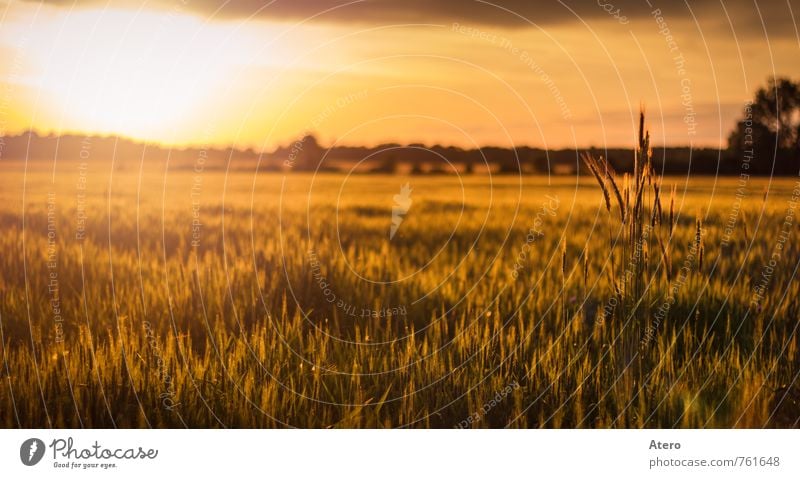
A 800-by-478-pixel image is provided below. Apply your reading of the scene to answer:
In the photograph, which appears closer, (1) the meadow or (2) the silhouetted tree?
(1) the meadow

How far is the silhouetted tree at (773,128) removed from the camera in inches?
196

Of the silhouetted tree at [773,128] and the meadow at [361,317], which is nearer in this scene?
the meadow at [361,317]

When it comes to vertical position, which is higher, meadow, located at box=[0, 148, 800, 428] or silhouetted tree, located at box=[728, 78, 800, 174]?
silhouetted tree, located at box=[728, 78, 800, 174]

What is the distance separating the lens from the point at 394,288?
193 inches

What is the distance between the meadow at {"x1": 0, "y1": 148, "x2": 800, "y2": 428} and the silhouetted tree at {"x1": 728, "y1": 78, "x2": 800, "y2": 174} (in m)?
0.26

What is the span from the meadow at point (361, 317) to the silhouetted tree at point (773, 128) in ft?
0.87

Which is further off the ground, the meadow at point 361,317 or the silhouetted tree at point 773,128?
the silhouetted tree at point 773,128

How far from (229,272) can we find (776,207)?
3.94 meters

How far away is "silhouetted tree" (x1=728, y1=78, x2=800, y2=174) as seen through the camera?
499cm

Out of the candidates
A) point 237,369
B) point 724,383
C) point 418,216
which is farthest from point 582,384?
point 418,216

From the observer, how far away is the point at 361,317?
177 inches

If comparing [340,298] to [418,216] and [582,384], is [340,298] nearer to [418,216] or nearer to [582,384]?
[582,384]

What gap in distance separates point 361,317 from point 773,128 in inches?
114
